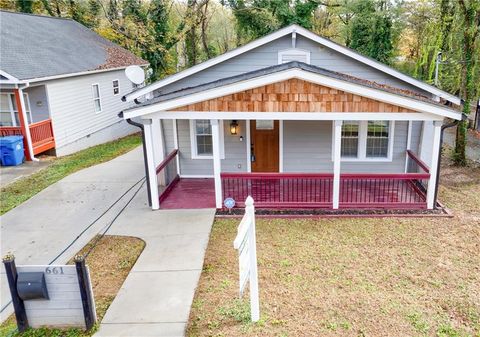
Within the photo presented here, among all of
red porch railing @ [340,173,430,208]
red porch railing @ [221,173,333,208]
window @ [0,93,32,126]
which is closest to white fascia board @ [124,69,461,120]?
red porch railing @ [340,173,430,208]

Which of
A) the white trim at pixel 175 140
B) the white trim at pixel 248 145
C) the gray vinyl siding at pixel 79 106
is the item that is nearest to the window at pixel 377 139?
the white trim at pixel 248 145

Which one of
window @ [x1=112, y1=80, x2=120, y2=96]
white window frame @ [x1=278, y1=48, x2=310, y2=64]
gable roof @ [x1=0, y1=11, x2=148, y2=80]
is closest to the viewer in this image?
white window frame @ [x1=278, y1=48, x2=310, y2=64]

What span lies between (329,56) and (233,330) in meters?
7.90

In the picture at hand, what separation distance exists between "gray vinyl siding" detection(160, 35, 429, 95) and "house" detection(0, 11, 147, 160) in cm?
726

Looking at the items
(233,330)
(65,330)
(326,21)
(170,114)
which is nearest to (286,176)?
(170,114)

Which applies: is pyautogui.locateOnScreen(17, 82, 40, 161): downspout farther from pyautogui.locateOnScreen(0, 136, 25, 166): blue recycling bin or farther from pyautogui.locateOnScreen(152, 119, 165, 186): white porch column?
pyautogui.locateOnScreen(152, 119, 165, 186): white porch column

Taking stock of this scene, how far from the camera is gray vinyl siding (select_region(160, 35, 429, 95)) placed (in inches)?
409

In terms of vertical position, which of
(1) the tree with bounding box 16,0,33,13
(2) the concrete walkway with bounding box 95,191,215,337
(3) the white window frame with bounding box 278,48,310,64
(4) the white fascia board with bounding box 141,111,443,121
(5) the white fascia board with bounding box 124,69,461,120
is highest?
(1) the tree with bounding box 16,0,33,13

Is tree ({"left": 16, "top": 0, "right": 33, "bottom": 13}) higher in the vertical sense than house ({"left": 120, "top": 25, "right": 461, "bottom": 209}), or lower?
higher

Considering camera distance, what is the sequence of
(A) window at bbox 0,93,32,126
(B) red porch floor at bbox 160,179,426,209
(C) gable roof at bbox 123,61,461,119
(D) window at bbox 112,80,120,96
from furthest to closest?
1. (D) window at bbox 112,80,120,96
2. (A) window at bbox 0,93,32,126
3. (B) red porch floor at bbox 160,179,426,209
4. (C) gable roof at bbox 123,61,461,119

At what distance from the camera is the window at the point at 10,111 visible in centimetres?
1486

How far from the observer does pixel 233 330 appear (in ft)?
16.8

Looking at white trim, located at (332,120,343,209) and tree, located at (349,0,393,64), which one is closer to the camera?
white trim, located at (332,120,343,209)

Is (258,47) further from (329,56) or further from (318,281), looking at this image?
(318,281)
